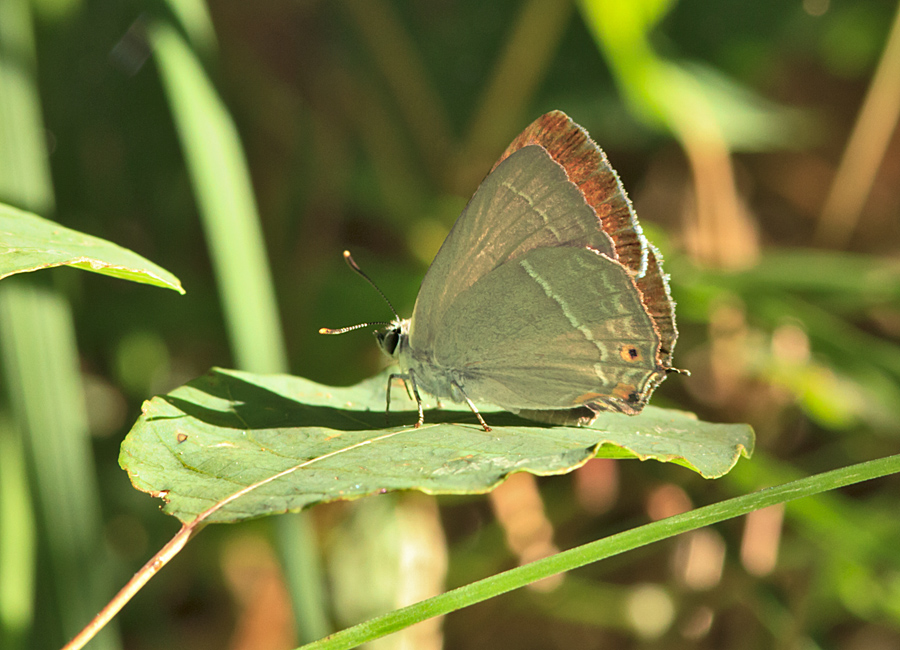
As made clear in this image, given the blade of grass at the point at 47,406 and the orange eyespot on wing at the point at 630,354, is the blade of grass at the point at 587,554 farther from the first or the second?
the blade of grass at the point at 47,406

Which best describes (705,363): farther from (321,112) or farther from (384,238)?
(321,112)

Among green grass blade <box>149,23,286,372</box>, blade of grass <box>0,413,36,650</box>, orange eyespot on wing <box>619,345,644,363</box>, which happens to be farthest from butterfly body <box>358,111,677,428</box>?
blade of grass <box>0,413,36,650</box>

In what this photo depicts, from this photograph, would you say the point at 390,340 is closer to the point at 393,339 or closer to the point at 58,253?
the point at 393,339

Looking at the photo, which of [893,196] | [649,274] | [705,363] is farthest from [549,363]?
[893,196]

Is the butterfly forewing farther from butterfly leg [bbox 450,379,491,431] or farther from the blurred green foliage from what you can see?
the blurred green foliage

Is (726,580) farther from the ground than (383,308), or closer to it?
closer to it

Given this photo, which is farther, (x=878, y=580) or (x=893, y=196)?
(x=893, y=196)

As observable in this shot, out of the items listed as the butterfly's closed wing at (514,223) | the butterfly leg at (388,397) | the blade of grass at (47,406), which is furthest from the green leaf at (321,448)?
the blade of grass at (47,406)
